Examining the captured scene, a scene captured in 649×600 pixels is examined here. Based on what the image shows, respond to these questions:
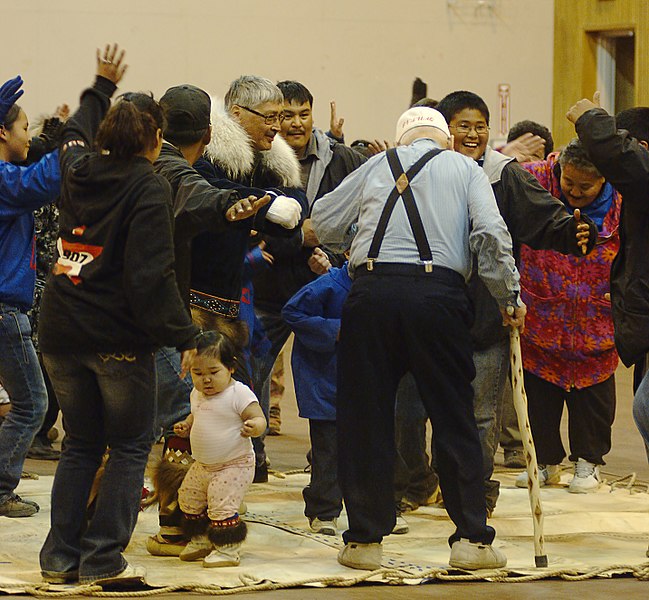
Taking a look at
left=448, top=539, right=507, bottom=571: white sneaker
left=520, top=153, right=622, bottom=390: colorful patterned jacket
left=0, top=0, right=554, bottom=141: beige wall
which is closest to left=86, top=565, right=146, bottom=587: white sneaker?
left=448, top=539, right=507, bottom=571: white sneaker

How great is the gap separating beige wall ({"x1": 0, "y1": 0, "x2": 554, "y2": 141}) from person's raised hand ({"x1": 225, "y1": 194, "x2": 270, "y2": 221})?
25.9 feet

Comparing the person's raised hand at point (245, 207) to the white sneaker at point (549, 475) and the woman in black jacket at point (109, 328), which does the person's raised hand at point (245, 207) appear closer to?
the woman in black jacket at point (109, 328)

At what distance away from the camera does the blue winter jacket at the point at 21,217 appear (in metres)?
5.00

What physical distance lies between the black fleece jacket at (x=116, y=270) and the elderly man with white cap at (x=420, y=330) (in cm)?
65

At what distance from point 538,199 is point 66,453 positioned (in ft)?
6.79

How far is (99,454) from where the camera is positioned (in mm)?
4254

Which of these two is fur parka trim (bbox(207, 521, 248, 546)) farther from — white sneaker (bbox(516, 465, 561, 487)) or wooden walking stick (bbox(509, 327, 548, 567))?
white sneaker (bbox(516, 465, 561, 487))

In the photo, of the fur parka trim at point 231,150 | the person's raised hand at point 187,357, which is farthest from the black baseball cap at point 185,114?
the person's raised hand at point 187,357

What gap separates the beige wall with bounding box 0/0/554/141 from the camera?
11.9 meters

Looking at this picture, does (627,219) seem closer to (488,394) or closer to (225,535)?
(488,394)

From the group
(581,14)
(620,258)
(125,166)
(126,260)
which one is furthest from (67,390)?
(581,14)

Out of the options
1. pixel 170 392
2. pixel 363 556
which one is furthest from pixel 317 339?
pixel 363 556

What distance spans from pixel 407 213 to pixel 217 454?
1.06m

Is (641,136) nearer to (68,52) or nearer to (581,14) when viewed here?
(68,52)
